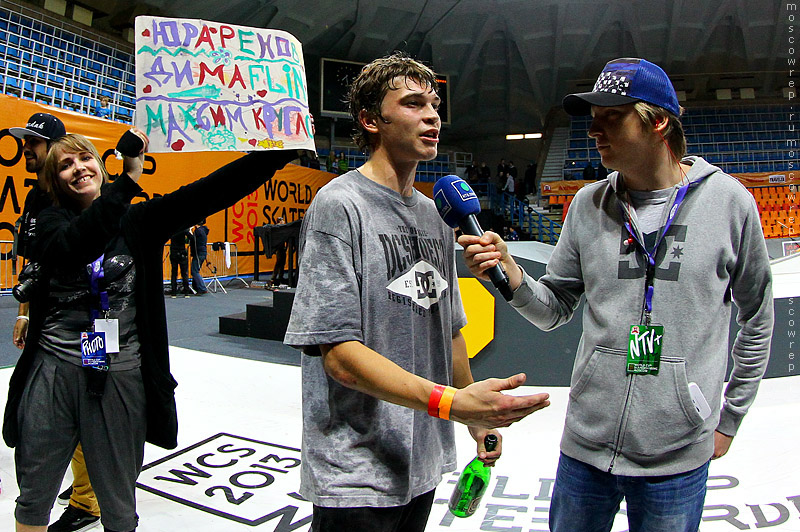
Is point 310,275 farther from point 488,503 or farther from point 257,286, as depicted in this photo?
point 257,286

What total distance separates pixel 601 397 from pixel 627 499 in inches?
10.8

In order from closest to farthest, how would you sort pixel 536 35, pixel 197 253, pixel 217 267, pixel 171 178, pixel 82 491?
pixel 82 491 → pixel 197 253 → pixel 171 178 → pixel 217 267 → pixel 536 35

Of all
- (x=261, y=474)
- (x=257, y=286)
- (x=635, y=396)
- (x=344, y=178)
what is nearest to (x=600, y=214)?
(x=635, y=396)

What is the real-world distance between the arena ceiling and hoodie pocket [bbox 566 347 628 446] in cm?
1696

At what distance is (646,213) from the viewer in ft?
4.93

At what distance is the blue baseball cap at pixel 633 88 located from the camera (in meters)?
1.41

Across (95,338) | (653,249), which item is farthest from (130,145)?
(653,249)

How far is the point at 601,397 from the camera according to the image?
1.43 m

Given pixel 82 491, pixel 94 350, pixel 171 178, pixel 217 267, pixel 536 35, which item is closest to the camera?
pixel 94 350

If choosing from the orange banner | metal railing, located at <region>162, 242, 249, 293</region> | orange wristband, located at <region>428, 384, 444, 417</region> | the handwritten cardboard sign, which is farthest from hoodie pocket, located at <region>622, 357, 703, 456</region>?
metal railing, located at <region>162, 242, 249, 293</region>

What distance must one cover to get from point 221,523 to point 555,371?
109 inches

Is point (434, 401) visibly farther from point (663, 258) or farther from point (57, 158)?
point (57, 158)

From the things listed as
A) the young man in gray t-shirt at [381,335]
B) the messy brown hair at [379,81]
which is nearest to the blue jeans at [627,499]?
the young man in gray t-shirt at [381,335]

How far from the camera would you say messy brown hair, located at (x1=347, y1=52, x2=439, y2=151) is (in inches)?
54.0
